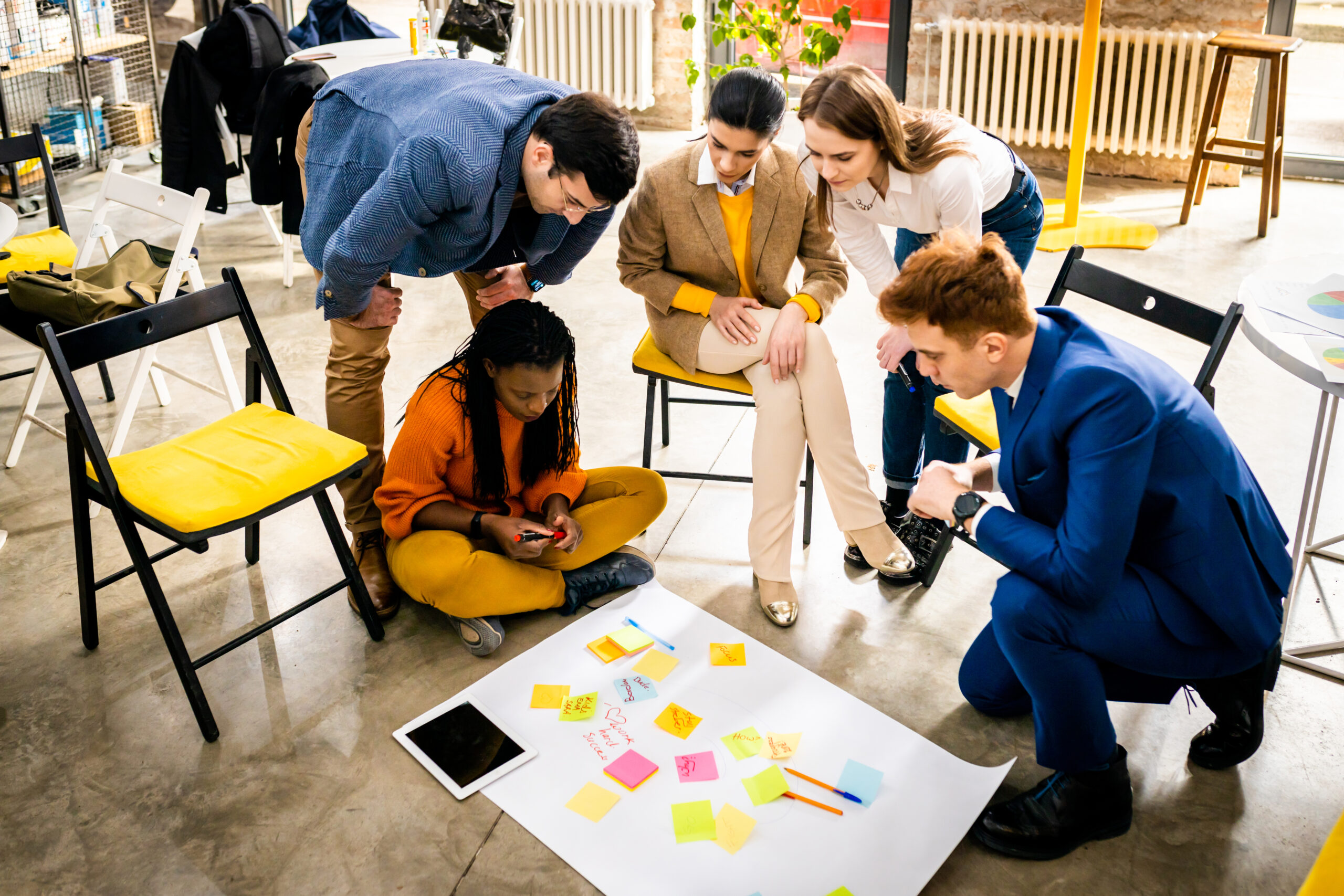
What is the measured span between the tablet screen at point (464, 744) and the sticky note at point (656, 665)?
372 millimetres

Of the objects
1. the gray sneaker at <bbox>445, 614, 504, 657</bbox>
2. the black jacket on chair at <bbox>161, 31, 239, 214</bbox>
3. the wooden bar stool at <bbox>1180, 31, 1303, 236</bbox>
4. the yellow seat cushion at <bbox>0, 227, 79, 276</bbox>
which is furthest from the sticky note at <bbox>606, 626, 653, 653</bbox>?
the wooden bar stool at <bbox>1180, 31, 1303, 236</bbox>

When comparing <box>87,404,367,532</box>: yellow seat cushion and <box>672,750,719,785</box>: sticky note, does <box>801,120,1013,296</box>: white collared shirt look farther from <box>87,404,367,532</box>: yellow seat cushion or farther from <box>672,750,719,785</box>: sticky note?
<box>87,404,367,532</box>: yellow seat cushion

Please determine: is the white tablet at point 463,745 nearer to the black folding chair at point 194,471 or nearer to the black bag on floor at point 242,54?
the black folding chair at point 194,471

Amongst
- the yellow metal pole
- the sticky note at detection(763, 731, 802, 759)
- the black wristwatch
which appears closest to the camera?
the black wristwatch

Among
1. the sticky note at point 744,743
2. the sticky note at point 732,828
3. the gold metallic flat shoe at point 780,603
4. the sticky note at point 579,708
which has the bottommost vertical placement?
the sticky note at point 732,828

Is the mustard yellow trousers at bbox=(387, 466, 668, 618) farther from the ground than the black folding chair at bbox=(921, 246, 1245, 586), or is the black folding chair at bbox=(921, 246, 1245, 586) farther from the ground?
the black folding chair at bbox=(921, 246, 1245, 586)

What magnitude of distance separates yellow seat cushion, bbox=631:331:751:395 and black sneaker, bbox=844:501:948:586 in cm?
57

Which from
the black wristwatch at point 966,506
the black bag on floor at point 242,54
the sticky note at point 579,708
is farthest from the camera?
the black bag on floor at point 242,54

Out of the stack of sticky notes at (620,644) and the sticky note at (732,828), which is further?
the stack of sticky notes at (620,644)

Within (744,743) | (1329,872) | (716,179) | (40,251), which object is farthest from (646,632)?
(40,251)

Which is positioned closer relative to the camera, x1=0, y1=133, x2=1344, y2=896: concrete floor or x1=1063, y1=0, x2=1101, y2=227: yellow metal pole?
x1=0, y1=133, x2=1344, y2=896: concrete floor

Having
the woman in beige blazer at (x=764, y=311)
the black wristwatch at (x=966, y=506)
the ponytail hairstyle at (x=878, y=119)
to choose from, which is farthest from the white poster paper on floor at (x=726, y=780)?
the ponytail hairstyle at (x=878, y=119)

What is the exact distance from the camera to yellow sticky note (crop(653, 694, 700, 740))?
240 cm

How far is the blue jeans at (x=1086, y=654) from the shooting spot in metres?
2.01
